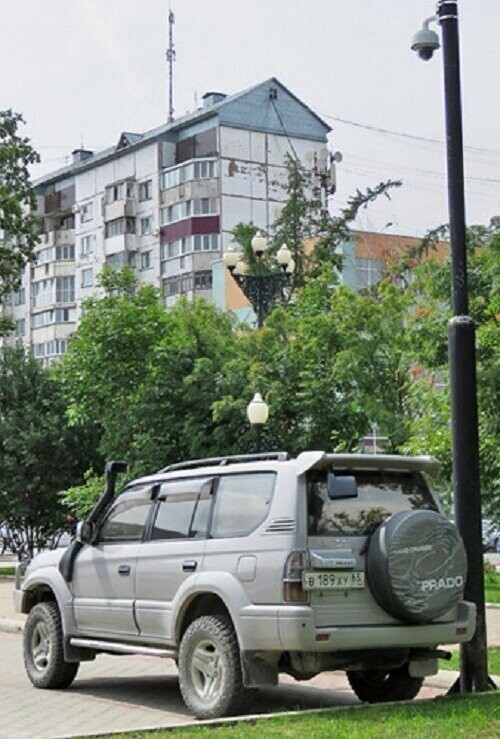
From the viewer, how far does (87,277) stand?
8531cm

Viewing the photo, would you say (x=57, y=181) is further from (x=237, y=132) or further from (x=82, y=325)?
(x=82, y=325)

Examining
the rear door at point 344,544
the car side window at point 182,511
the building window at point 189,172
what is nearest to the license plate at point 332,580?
the rear door at point 344,544

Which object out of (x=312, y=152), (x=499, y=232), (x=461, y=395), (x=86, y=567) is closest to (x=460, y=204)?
(x=461, y=395)

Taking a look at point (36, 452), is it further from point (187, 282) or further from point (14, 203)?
point (187, 282)

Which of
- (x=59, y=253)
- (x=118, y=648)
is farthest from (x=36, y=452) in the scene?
(x=59, y=253)

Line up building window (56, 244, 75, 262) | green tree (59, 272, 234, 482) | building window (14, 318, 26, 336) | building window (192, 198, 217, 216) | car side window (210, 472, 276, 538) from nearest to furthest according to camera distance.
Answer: car side window (210, 472, 276, 538), green tree (59, 272, 234, 482), building window (192, 198, 217, 216), building window (56, 244, 75, 262), building window (14, 318, 26, 336)

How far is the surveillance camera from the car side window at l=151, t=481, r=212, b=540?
3.86 meters

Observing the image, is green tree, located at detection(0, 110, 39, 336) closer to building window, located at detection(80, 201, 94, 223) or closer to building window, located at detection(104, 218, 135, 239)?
building window, located at detection(104, 218, 135, 239)

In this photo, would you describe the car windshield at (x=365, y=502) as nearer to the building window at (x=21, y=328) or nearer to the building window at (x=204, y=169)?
the building window at (x=204, y=169)

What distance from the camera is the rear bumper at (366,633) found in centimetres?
916

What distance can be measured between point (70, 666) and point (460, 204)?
210 inches

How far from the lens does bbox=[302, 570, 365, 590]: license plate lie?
927cm

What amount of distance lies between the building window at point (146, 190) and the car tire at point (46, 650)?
6738cm

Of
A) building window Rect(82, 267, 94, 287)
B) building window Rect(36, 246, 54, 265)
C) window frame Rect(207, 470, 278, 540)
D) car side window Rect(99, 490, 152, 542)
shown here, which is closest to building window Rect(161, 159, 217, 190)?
building window Rect(82, 267, 94, 287)
